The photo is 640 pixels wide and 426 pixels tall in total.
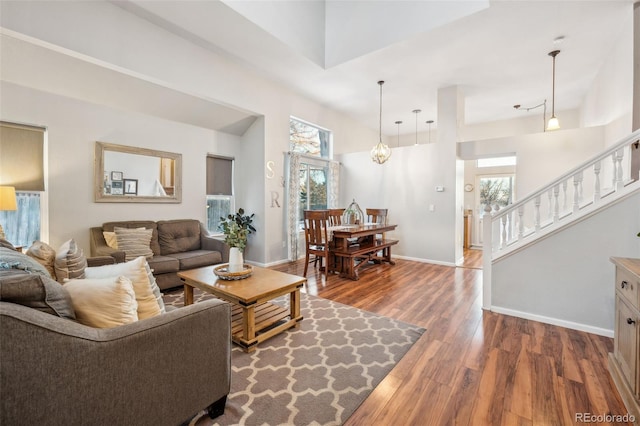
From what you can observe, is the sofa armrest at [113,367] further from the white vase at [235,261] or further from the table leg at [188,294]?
the table leg at [188,294]

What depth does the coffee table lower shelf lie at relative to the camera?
7.40 ft

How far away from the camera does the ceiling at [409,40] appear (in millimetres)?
3236

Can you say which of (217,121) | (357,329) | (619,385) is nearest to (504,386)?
(619,385)

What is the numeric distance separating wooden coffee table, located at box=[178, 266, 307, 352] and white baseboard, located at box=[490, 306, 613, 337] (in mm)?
2204

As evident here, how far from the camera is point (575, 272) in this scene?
2.59 meters

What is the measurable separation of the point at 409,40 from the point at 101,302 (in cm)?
434

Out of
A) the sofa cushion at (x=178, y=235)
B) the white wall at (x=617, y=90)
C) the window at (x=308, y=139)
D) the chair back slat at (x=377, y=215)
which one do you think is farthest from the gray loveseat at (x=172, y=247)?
the white wall at (x=617, y=90)

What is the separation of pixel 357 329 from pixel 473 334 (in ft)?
3.49

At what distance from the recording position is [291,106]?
562 centimetres

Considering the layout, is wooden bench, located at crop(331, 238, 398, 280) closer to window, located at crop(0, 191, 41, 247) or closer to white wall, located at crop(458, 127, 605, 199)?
white wall, located at crop(458, 127, 605, 199)

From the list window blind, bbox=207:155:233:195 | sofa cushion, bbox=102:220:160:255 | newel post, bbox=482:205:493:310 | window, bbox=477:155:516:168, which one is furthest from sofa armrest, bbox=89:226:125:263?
window, bbox=477:155:516:168

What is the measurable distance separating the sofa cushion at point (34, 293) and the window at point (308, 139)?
16.1 feet

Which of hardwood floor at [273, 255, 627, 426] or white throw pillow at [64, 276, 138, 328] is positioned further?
hardwood floor at [273, 255, 627, 426]

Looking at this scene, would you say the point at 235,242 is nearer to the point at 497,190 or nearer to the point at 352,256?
the point at 352,256
